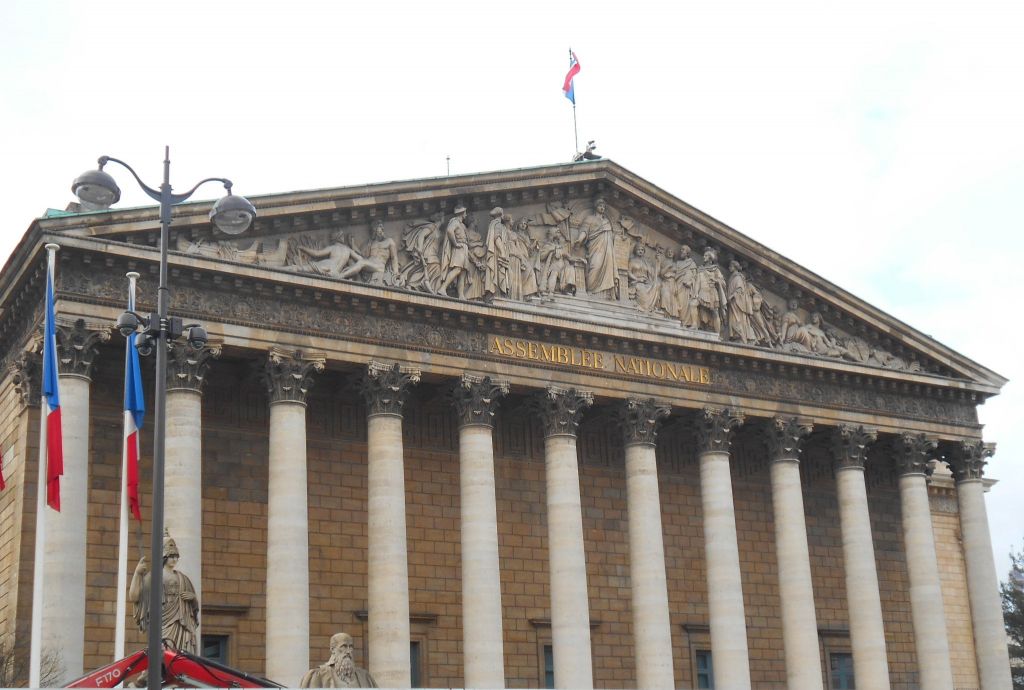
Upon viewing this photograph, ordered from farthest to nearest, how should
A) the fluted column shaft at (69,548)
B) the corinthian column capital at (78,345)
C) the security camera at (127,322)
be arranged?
the corinthian column capital at (78,345)
the fluted column shaft at (69,548)
the security camera at (127,322)

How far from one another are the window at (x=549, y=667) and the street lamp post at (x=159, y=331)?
1710cm

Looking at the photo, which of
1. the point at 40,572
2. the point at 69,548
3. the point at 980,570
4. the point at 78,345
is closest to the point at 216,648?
the point at 69,548

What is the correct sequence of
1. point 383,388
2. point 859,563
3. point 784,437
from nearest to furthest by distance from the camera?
point 383,388 < point 784,437 < point 859,563

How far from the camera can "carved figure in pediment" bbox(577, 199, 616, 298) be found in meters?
33.5

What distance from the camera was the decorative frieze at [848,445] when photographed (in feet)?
119

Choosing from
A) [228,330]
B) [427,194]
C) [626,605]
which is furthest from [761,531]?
[228,330]

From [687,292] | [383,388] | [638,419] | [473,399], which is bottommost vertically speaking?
[638,419]

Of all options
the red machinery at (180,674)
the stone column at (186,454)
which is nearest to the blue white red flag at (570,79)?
the stone column at (186,454)

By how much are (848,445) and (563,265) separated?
9299 millimetres

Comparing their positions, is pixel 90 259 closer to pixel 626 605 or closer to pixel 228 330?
pixel 228 330

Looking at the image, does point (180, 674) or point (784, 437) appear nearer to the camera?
point (180, 674)

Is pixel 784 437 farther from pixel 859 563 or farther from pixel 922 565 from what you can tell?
pixel 922 565

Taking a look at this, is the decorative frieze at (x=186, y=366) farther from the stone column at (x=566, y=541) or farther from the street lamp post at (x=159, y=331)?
the street lamp post at (x=159, y=331)

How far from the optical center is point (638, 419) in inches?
1294
